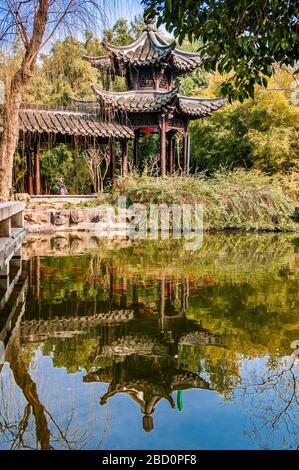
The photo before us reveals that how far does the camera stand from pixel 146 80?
16.4 metres

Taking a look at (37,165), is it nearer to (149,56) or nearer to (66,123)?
(66,123)

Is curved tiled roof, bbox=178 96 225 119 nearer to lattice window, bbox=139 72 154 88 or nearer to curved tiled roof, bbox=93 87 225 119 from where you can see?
curved tiled roof, bbox=93 87 225 119

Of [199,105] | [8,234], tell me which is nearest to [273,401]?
[8,234]

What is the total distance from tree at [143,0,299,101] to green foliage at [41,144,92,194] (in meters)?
12.6

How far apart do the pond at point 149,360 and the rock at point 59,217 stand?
231 inches

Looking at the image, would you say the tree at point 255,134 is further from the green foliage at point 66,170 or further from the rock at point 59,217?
the rock at point 59,217

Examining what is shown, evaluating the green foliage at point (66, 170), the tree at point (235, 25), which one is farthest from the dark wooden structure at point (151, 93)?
the tree at point (235, 25)

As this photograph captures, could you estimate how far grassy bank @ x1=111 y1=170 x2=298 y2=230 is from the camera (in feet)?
42.0

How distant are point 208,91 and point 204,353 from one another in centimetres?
1913

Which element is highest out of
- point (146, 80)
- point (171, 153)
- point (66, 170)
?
point (146, 80)

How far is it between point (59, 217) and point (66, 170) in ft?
16.9

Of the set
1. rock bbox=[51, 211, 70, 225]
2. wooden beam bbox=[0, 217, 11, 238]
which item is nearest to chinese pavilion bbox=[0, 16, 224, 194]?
rock bbox=[51, 211, 70, 225]

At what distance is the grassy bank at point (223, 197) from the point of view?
12.8 meters
